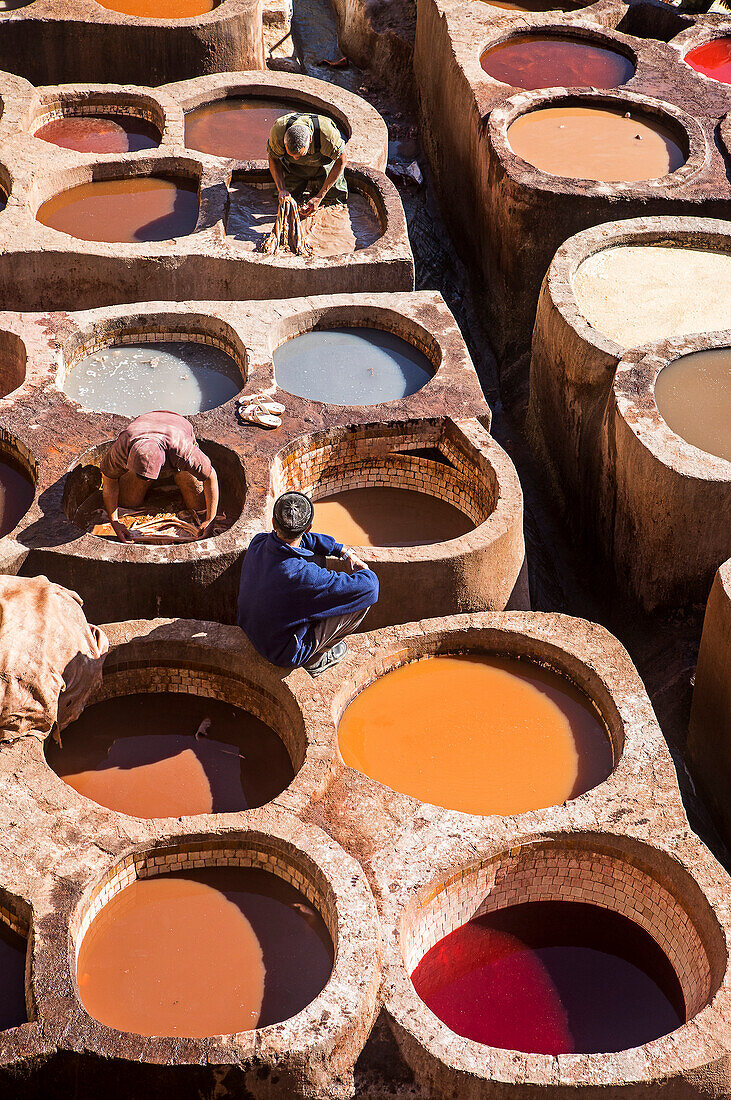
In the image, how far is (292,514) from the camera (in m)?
4.77

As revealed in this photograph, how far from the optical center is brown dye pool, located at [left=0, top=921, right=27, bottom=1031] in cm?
404

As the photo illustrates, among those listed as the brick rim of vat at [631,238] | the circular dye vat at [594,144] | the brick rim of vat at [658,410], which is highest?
the circular dye vat at [594,144]

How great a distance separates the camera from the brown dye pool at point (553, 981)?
421 centimetres

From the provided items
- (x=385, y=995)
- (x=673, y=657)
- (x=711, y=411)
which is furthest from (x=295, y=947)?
(x=711, y=411)

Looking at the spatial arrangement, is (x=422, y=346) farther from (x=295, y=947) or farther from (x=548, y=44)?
(x=548, y=44)

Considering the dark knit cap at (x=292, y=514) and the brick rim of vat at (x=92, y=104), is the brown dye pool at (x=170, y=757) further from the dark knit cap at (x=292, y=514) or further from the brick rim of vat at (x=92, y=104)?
the brick rim of vat at (x=92, y=104)

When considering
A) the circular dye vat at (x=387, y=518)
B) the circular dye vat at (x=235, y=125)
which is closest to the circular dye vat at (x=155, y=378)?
the circular dye vat at (x=387, y=518)

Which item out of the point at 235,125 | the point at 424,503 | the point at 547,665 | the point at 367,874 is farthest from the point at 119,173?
the point at 367,874

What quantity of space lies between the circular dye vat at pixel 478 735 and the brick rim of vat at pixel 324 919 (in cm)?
64

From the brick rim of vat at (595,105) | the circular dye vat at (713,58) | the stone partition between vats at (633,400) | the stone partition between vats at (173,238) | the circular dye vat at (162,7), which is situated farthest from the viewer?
the circular dye vat at (162,7)

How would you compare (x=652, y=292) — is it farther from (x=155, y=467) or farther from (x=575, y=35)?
(x=575, y=35)

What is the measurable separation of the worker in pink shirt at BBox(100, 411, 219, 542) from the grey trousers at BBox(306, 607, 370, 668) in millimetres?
1124

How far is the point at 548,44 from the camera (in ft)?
35.5

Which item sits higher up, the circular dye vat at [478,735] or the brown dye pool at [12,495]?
the brown dye pool at [12,495]
